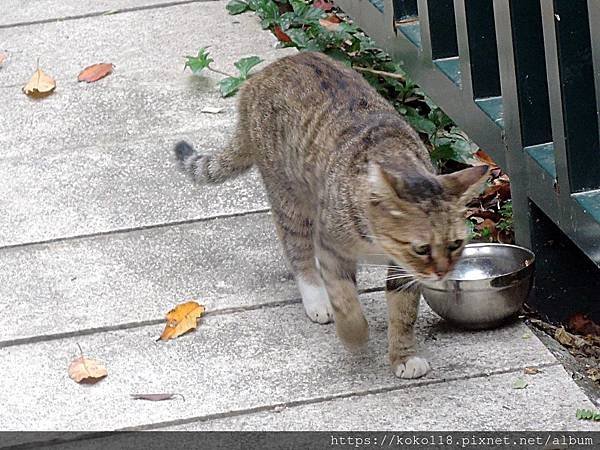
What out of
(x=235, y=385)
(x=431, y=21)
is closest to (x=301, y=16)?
(x=431, y=21)

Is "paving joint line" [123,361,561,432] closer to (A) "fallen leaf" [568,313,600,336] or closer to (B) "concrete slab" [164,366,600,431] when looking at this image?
(B) "concrete slab" [164,366,600,431]

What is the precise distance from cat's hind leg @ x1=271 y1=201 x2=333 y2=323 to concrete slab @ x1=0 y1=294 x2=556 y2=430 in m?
0.12

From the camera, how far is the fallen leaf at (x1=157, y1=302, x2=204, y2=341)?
16.4ft

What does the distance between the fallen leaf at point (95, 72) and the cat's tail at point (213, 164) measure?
A: 2053mm

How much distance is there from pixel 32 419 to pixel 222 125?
2.79m

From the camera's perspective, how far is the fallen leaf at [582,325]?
5.06 meters

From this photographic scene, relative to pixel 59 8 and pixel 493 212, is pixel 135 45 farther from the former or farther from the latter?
pixel 493 212

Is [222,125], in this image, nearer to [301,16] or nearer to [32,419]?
[301,16]

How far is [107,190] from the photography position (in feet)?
20.7

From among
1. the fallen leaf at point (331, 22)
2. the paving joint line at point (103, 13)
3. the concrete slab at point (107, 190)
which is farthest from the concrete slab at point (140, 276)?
the paving joint line at point (103, 13)

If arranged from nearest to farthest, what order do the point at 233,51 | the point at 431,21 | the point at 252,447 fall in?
the point at 252,447 < the point at 431,21 < the point at 233,51

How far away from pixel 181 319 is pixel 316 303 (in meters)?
0.59

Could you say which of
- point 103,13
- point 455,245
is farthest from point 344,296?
point 103,13

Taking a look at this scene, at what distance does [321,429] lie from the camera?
425 centimetres
